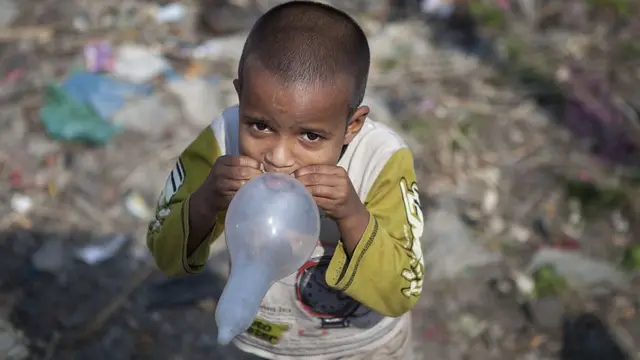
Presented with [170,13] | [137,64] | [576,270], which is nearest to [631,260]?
[576,270]

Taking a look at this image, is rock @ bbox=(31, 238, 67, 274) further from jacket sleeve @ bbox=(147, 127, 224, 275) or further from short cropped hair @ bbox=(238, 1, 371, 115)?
short cropped hair @ bbox=(238, 1, 371, 115)

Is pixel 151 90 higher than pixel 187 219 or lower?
lower

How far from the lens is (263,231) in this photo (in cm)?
130

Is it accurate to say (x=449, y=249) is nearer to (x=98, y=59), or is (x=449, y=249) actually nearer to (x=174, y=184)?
(x=174, y=184)

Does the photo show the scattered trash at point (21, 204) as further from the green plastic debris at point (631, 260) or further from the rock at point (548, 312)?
the green plastic debris at point (631, 260)

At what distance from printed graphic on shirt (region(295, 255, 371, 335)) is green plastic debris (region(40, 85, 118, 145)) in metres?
2.31

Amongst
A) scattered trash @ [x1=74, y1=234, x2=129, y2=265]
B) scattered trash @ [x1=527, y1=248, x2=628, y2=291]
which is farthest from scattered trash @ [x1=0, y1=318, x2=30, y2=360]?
scattered trash @ [x1=527, y1=248, x2=628, y2=291]

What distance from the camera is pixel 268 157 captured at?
1459mm

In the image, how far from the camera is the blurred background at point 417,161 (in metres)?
2.98

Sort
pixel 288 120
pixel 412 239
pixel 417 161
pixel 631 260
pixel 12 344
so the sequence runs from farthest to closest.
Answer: pixel 417 161, pixel 631 260, pixel 12 344, pixel 412 239, pixel 288 120

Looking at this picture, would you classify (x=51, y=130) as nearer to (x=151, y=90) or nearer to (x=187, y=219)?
(x=151, y=90)

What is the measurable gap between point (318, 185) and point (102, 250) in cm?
208

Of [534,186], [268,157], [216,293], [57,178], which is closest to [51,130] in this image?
[57,178]

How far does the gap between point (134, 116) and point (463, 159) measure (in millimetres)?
1640
